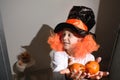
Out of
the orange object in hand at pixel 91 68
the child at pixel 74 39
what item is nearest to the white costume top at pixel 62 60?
the child at pixel 74 39

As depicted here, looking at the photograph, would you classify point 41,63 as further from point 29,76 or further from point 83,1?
point 83,1

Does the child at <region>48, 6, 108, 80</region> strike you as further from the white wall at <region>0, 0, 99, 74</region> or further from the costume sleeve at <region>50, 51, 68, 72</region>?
the white wall at <region>0, 0, 99, 74</region>

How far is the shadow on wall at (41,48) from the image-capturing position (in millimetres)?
1123

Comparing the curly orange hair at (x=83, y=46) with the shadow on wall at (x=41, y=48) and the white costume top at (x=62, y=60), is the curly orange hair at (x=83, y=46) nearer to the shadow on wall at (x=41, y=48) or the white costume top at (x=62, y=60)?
the white costume top at (x=62, y=60)

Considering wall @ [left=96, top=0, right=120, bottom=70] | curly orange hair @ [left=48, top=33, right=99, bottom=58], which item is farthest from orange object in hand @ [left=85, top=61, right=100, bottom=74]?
wall @ [left=96, top=0, right=120, bottom=70]

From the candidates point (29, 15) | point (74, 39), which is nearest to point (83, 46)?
point (74, 39)

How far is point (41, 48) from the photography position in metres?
1.19

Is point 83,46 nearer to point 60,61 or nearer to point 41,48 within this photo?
point 60,61

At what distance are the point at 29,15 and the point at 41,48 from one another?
255mm

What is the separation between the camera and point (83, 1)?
108 cm

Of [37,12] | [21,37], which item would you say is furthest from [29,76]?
[37,12]

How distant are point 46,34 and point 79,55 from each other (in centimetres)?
35

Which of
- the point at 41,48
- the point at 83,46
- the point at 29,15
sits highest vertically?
the point at 29,15

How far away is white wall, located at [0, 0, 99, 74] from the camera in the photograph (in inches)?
39.9
